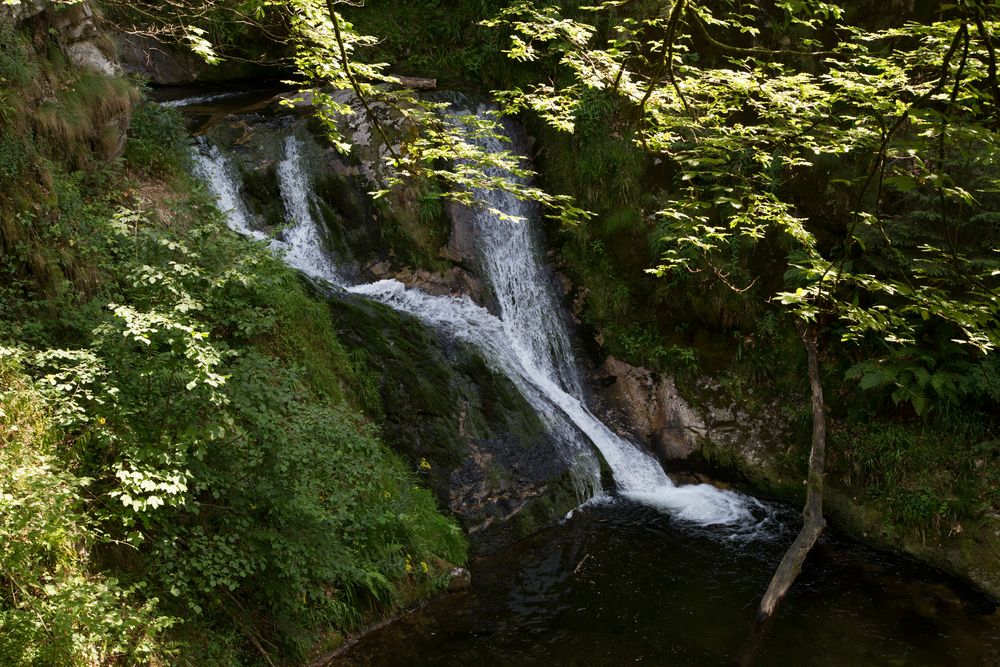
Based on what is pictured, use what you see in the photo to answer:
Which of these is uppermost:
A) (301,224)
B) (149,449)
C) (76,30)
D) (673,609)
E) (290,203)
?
(76,30)

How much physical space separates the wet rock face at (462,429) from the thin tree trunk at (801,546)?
104 inches

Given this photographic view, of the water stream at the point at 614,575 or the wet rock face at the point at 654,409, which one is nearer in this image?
the water stream at the point at 614,575

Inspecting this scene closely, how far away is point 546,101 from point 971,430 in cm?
710

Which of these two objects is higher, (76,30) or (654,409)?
(76,30)

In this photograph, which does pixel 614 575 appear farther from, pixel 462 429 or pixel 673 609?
pixel 462 429

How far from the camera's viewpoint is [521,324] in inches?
409

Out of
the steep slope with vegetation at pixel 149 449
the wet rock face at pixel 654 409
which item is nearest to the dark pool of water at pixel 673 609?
the steep slope with vegetation at pixel 149 449

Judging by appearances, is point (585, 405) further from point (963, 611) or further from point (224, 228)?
point (224, 228)

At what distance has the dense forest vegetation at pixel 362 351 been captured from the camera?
3.87 metres

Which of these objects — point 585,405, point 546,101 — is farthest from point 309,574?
point 585,405

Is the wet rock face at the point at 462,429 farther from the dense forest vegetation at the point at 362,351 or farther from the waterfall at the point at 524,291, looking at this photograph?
the waterfall at the point at 524,291

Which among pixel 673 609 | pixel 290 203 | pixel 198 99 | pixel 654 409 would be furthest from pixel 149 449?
pixel 198 99

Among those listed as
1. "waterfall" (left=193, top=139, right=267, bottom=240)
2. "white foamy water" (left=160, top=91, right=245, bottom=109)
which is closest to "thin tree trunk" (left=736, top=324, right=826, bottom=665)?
"waterfall" (left=193, top=139, right=267, bottom=240)

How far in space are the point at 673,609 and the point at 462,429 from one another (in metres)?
3.12
